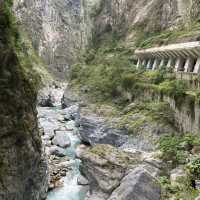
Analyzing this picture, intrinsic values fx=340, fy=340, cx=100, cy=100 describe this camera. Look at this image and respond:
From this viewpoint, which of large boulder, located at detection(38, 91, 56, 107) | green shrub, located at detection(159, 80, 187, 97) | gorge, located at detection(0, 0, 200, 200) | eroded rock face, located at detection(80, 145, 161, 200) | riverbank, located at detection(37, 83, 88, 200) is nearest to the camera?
eroded rock face, located at detection(80, 145, 161, 200)

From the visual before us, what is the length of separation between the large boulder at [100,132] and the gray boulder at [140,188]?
40.5ft

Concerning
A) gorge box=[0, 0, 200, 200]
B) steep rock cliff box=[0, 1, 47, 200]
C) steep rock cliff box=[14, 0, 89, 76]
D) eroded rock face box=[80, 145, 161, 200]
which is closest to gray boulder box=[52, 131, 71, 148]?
gorge box=[0, 0, 200, 200]

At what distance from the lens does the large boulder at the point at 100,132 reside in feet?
96.6

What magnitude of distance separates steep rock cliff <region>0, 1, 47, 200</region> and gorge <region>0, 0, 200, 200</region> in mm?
46

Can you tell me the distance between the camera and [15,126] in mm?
15711

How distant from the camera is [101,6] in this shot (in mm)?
82562

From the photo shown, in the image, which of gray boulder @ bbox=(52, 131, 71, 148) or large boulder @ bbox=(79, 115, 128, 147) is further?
gray boulder @ bbox=(52, 131, 71, 148)

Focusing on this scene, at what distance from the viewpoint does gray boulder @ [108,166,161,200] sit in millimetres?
15392

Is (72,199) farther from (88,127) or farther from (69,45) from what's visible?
(69,45)

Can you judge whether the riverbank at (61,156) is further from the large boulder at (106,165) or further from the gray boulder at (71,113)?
the large boulder at (106,165)

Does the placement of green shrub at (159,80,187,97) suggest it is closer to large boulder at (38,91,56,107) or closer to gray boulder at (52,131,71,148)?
gray boulder at (52,131,71,148)

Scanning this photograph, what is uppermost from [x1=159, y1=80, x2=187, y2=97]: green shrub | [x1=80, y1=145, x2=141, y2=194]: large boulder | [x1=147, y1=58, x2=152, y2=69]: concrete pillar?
[x1=147, y1=58, x2=152, y2=69]: concrete pillar

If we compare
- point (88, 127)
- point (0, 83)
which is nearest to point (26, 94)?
point (0, 83)

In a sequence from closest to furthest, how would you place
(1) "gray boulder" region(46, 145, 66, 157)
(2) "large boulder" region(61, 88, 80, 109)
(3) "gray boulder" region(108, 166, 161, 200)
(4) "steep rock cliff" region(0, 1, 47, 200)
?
(4) "steep rock cliff" region(0, 1, 47, 200)
(3) "gray boulder" region(108, 166, 161, 200)
(1) "gray boulder" region(46, 145, 66, 157)
(2) "large boulder" region(61, 88, 80, 109)
